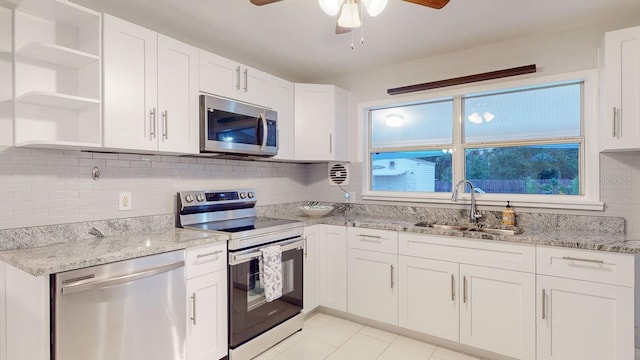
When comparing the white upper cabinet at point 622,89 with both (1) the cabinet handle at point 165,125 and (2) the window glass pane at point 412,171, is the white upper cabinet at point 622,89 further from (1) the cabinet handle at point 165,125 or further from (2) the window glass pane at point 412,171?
(1) the cabinet handle at point 165,125

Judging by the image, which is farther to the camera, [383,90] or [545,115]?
[383,90]

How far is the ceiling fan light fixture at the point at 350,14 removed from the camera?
151 cm

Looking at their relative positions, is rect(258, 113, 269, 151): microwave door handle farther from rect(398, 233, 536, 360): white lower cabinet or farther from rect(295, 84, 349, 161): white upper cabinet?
rect(398, 233, 536, 360): white lower cabinet

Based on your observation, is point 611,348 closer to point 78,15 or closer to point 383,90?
point 383,90

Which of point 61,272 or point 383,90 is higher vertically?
point 383,90

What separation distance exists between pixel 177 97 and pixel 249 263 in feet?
3.92

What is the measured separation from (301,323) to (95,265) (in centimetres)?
167

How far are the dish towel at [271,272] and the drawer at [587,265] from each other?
170 cm

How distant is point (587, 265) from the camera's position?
6.43 ft

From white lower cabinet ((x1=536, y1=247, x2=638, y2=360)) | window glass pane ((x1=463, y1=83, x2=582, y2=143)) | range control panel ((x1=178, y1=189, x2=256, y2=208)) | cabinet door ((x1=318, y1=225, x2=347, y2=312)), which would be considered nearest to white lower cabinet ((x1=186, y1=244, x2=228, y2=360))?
range control panel ((x1=178, y1=189, x2=256, y2=208))

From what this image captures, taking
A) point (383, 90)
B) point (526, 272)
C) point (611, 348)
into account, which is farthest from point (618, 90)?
point (383, 90)

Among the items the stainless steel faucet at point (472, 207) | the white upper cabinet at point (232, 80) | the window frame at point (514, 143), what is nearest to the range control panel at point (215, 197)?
Result: the white upper cabinet at point (232, 80)

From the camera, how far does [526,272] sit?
2.13m

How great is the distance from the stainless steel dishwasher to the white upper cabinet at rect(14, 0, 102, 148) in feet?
2.31
